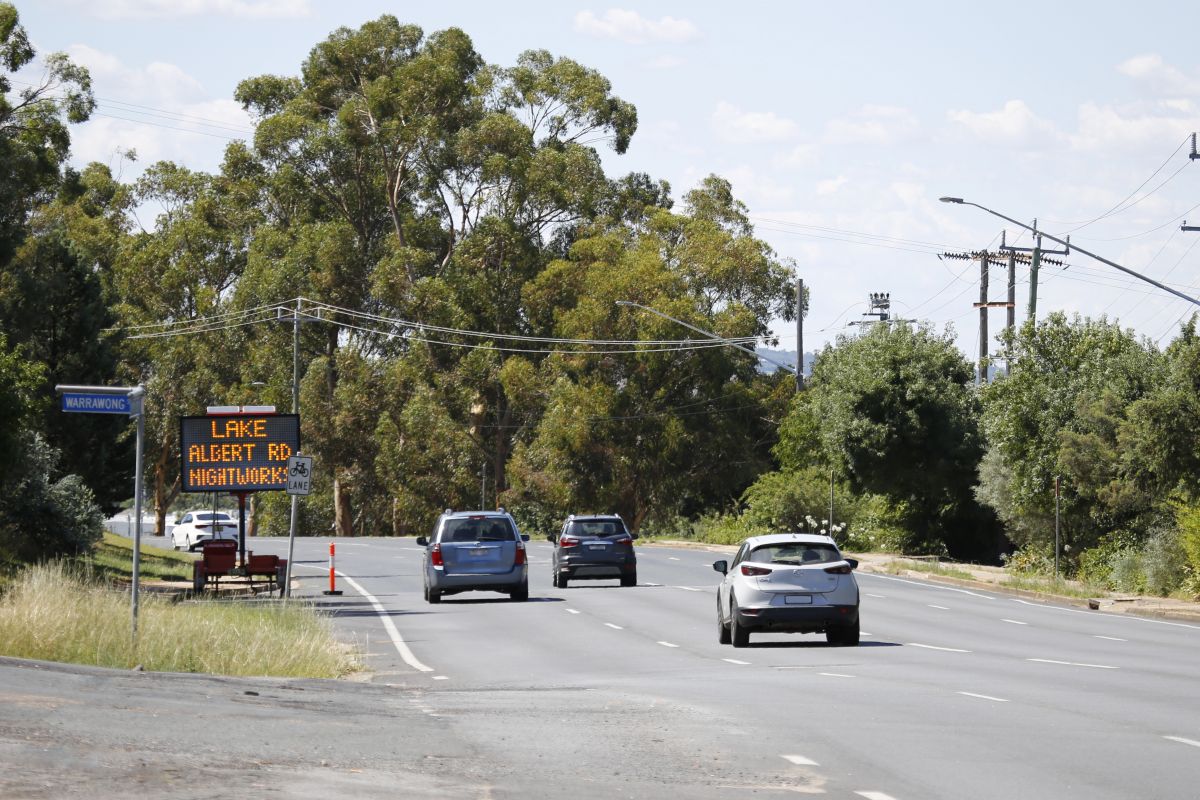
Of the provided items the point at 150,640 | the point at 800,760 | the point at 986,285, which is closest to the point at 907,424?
the point at 986,285

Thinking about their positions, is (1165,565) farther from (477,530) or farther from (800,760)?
(800,760)

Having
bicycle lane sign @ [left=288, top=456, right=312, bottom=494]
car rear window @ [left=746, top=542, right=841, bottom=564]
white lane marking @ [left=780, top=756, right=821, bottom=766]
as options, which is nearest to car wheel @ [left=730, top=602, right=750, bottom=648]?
car rear window @ [left=746, top=542, right=841, bottom=564]

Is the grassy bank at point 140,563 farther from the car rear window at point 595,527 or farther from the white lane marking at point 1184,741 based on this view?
the white lane marking at point 1184,741

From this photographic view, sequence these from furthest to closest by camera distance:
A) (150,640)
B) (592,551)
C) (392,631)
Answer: (592,551)
(392,631)
(150,640)

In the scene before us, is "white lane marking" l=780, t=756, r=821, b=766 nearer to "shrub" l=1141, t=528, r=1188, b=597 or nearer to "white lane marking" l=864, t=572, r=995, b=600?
"shrub" l=1141, t=528, r=1188, b=597

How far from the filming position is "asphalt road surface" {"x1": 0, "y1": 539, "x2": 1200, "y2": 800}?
1014 centimetres

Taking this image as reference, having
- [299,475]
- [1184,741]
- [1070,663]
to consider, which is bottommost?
[1070,663]

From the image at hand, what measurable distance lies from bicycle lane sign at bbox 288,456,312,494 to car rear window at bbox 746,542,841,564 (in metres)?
11.9

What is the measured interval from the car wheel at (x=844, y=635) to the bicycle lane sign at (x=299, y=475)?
39.9ft

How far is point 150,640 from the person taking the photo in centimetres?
1875

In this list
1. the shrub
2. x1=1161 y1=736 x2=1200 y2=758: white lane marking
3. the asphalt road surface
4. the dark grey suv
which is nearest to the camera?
the asphalt road surface

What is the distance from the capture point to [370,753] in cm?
1113

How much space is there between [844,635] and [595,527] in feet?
A: 51.8

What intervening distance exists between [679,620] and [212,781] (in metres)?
20.0
